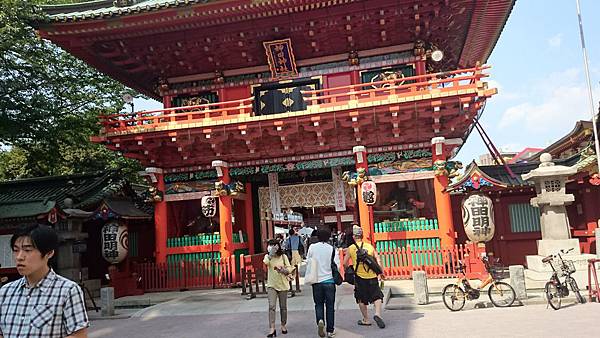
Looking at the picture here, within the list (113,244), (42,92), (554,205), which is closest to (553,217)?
(554,205)

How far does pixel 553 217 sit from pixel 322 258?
344 inches

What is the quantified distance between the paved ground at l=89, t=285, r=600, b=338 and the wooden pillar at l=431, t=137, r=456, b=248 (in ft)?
10.3

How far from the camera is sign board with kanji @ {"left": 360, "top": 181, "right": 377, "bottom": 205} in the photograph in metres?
13.7

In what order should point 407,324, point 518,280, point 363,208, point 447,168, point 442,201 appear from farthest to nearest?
1. point 363,208
2. point 447,168
3. point 442,201
4. point 518,280
5. point 407,324

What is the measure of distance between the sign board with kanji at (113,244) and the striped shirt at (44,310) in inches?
461

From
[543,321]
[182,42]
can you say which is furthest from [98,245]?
[543,321]

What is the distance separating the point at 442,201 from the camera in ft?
45.1

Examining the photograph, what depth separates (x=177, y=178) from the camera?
1606cm

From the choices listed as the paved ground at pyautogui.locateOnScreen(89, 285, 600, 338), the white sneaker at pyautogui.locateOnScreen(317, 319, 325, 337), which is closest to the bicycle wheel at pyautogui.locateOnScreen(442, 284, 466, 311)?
the paved ground at pyautogui.locateOnScreen(89, 285, 600, 338)

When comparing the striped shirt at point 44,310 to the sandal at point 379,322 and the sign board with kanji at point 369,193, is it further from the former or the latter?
the sign board with kanji at point 369,193

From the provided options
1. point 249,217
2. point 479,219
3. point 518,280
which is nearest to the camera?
point 518,280

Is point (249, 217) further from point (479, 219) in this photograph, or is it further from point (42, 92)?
point (42, 92)

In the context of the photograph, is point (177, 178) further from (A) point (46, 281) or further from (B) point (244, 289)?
(A) point (46, 281)

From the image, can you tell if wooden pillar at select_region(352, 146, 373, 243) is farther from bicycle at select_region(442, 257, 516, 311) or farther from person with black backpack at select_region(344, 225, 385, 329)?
person with black backpack at select_region(344, 225, 385, 329)
